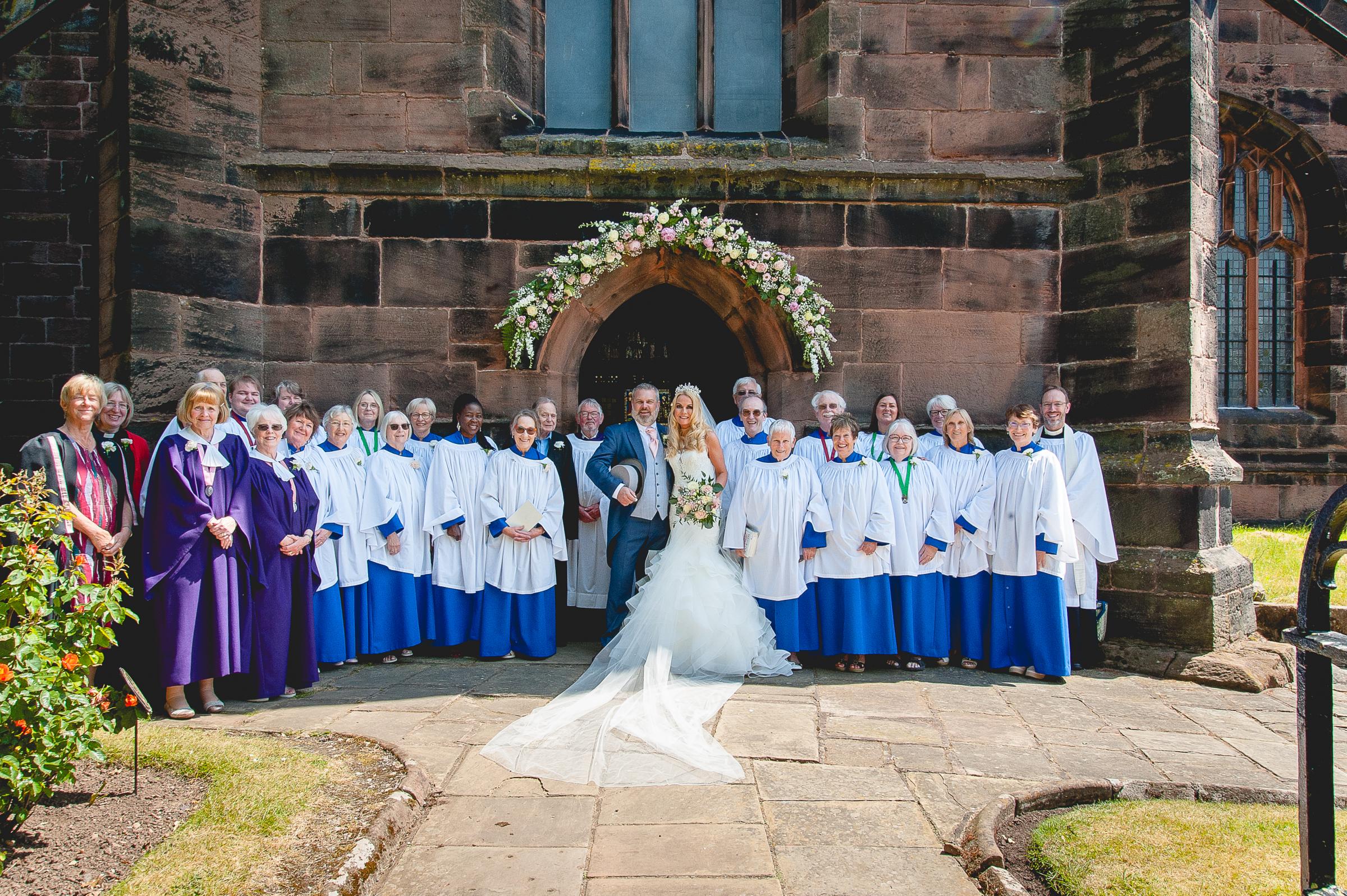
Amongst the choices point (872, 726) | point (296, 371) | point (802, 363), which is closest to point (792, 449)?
point (802, 363)

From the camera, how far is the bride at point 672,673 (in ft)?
14.7

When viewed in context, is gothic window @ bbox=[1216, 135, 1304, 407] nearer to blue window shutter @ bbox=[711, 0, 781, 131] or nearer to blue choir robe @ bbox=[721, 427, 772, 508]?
blue window shutter @ bbox=[711, 0, 781, 131]

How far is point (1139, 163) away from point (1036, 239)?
3.16 feet

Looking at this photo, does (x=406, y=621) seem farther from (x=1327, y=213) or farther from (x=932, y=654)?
(x=1327, y=213)

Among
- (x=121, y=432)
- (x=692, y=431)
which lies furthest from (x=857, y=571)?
(x=121, y=432)

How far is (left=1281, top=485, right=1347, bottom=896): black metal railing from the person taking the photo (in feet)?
8.28

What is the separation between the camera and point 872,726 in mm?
5184

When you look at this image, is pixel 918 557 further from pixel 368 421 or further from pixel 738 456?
pixel 368 421

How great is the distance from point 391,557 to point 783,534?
2885mm

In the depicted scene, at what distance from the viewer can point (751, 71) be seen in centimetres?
882

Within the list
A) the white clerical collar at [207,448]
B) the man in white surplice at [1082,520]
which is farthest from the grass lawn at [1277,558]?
the white clerical collar at [207,448]

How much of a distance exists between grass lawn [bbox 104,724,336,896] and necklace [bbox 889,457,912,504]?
4294 millimetres

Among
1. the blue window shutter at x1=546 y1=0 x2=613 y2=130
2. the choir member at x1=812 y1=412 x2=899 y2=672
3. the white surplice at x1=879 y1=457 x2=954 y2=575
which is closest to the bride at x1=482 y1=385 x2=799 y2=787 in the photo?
the choir member at x1=812 y1=412 x2=899 y2=672

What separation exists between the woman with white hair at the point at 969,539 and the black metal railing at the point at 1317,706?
4185 millimetres
